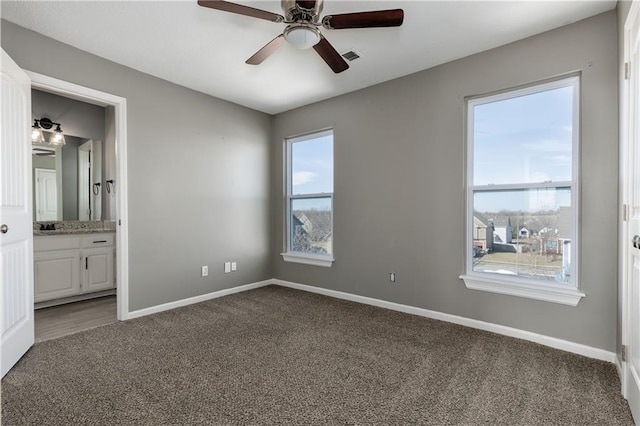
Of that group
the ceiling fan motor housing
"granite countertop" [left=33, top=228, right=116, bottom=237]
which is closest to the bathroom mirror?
"granite countertop" [left=33, top=228, right=116, bottom=237]

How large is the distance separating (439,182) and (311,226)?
1921 mm

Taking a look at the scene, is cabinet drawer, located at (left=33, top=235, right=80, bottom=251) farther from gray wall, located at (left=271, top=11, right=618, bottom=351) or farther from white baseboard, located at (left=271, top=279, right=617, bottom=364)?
white baseboard, located at (left=271, top=279, right=617, bottom=364)

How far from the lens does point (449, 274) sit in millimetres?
3158

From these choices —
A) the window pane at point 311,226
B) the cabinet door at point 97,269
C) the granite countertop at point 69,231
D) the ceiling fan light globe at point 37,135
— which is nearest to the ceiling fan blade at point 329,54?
the window pane at point 311,226

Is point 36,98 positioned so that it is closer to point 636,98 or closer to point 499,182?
point 499,182

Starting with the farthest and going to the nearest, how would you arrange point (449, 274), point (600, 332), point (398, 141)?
point (398, 141) < point (449, 274) < point (600, 332)

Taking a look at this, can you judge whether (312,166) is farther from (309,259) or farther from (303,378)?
(303,378)

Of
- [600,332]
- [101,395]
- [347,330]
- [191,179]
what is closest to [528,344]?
[600,332]

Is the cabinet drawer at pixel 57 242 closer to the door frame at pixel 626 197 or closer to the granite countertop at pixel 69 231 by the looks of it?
the granite countertop at pixel 69 231

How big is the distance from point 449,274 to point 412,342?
0.85 m

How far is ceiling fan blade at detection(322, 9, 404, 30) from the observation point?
1.91m

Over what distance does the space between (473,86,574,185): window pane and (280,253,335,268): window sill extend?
2.02 m

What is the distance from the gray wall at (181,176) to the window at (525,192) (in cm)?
288

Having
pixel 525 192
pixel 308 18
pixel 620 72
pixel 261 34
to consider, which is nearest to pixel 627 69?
pixel 620 72
